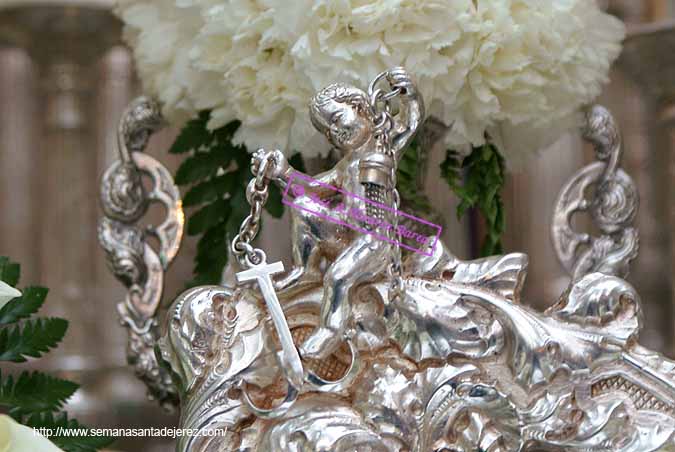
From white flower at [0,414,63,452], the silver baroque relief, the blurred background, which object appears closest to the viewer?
white flower at [0,414,63,452]

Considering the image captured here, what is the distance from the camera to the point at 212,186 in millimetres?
633

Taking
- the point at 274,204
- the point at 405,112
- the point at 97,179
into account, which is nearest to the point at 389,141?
the point at 405,112

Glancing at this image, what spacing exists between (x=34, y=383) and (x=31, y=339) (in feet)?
0.07

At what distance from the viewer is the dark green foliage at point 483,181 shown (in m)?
0.60

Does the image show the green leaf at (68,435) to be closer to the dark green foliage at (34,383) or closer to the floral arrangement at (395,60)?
the dark green foliage at (34,383)

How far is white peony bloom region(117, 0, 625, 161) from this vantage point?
1.78 feet

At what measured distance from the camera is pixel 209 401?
0.46 metres

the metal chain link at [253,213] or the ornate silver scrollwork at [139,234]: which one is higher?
the metal chain link at [253,213]

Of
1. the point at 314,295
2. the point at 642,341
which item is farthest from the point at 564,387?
the point at 642,341

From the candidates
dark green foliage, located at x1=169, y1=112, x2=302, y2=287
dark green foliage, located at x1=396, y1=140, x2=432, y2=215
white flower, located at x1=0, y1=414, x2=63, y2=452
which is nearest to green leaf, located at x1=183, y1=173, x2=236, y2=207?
dark green foliage, located at x1=169, y1=112, x2=302, y2=287

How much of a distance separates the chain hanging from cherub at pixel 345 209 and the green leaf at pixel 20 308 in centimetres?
11

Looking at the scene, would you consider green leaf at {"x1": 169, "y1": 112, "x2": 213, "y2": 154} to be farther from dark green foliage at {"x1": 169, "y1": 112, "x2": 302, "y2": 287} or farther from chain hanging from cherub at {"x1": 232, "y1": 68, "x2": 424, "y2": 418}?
chain hanging from cherub at {"x1": 232, "y1": 68, "x2": 424, "y2": 418}

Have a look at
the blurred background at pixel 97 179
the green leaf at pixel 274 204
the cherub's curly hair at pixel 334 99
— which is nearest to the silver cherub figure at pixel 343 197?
the cherub's curly hair at pixel 334 99

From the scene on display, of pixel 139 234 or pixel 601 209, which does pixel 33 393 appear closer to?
pixel 139 234
